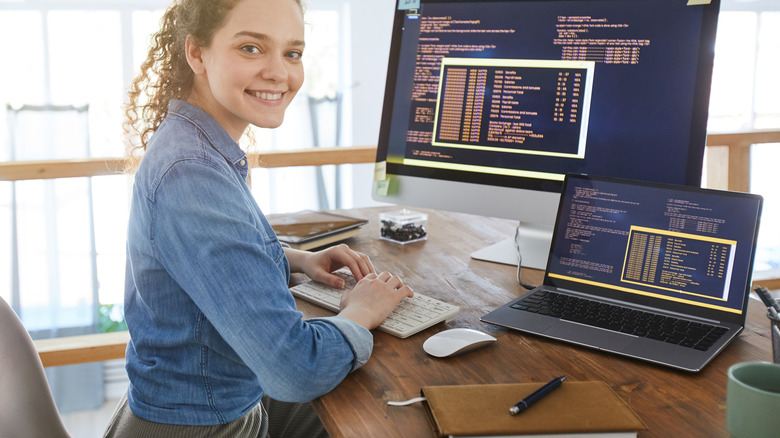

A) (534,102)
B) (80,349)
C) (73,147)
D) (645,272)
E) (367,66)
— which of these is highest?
(367,66)

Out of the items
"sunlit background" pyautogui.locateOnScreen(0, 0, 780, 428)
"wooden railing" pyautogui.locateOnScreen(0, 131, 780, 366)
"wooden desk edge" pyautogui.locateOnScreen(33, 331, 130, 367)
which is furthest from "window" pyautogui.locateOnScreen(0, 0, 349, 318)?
"wooden desk edge" pyautogui.locateOnScreen(33, 331, 130, 367)

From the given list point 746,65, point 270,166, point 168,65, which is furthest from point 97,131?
point 746,65

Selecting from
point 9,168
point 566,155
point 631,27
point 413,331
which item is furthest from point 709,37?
point 9,168

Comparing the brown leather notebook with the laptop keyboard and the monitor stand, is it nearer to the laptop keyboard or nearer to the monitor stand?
the laptop keyboard

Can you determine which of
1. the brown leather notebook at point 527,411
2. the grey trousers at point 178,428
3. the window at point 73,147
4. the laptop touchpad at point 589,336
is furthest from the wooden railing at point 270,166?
the window at point 73,147

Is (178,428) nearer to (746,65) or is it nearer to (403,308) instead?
(403,308)

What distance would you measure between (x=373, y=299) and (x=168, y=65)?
52cm

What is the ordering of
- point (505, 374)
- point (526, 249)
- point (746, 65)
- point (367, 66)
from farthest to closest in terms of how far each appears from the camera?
point (746, 65), point (367, 66), point (526, 249), point (505, 374)

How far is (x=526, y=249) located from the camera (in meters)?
1.45

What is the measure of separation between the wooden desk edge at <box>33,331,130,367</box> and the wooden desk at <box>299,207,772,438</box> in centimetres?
100

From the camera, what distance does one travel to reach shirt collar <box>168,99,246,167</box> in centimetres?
104

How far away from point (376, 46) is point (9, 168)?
3.24 meters

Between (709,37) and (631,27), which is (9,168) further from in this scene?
(709,37)

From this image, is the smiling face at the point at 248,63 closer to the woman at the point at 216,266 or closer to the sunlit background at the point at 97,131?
the woman at the point at 216,266
